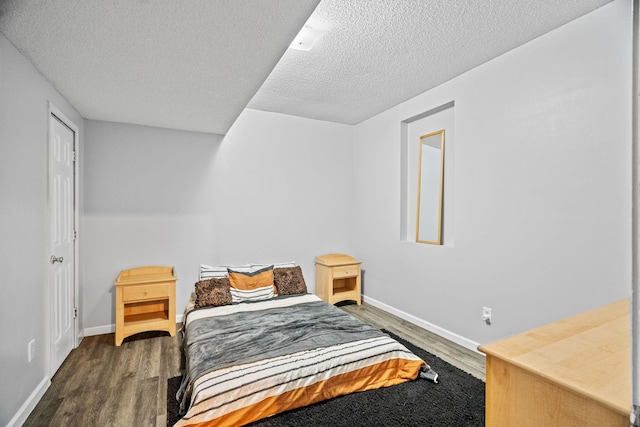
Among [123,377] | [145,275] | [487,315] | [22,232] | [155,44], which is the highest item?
[155,44]

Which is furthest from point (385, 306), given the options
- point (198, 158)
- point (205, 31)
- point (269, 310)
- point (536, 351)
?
point (205, 31)

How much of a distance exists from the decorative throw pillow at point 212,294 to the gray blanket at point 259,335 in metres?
0.36

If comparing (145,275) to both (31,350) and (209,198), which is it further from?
(31,350)

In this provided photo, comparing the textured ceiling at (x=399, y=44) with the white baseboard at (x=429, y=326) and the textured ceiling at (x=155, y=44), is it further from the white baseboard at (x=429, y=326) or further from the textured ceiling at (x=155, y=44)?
the white baseboard at (x=429, y=326)

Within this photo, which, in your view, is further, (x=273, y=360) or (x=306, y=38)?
(x=306, y=38)

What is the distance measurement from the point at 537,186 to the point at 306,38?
214 centimetres

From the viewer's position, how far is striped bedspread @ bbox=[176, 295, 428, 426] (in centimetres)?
194

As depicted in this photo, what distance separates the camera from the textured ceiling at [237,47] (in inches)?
62.2

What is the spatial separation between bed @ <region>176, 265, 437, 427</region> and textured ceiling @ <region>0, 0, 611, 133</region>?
1953 mm

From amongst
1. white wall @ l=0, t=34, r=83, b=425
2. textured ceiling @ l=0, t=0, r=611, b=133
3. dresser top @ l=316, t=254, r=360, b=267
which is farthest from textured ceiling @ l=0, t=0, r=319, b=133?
dresser top @ l=316, t=254, r=360, b=267

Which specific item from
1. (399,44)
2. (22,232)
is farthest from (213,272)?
(399,44)

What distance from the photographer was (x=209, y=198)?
3918 millimetres

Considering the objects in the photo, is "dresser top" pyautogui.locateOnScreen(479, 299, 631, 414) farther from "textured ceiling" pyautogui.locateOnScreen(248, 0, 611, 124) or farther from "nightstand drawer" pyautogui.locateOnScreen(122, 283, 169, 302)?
"nightstand drawer" pyautogui.locateOnScreen(122, 283, 169, 302)

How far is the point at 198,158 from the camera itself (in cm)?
385
